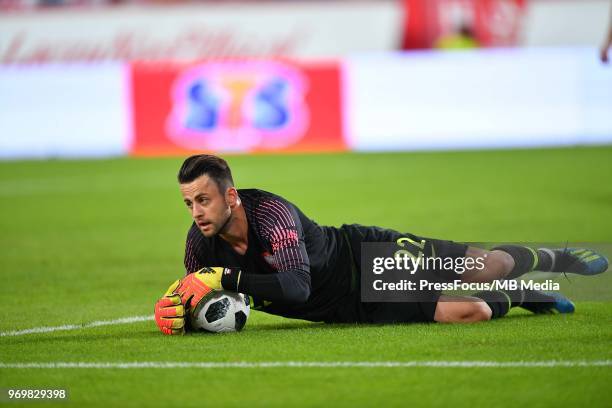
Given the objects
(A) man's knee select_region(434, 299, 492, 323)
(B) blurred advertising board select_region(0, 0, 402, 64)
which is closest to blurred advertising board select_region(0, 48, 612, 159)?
(B) blurred advertising board select_region(0, 0, 402, 64)

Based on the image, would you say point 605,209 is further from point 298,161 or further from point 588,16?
point 588,16

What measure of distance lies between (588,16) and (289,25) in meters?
7.14

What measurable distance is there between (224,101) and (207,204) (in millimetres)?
16934

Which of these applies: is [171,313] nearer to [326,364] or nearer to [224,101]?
[326,364]

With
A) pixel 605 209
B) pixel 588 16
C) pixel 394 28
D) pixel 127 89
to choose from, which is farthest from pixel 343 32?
pixel 605 209

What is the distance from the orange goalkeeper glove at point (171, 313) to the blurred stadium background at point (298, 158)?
0.10m

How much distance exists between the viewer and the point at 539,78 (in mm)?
23359

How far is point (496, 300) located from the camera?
754cm

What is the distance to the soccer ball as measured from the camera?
23.1 feet

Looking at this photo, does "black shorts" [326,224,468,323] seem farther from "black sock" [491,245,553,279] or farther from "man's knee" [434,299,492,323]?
"black sock" [491,245,553,279]

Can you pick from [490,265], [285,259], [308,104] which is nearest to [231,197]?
[285,259]

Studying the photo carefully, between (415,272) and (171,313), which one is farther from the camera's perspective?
(415,272)

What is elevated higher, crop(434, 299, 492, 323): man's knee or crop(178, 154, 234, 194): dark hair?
crop(178, 154, 234, 194): dark hair

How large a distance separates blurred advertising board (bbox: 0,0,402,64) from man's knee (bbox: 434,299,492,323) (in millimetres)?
22382
